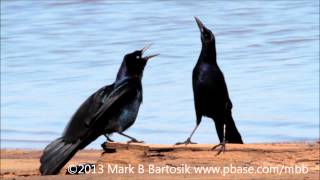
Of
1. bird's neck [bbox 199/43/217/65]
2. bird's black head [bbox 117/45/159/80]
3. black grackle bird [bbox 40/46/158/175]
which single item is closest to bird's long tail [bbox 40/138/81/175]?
black grackle bird [bbox 40/46/158/175]

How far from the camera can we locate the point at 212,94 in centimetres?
843

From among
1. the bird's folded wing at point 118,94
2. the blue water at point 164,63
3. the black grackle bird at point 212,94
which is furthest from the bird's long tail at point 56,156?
the blue water at point 164,63

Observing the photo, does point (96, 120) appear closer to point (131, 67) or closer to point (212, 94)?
point (131, 67)

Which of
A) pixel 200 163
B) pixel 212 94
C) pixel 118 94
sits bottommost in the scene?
pixel 200 163

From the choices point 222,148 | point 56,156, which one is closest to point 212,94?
point 222,148

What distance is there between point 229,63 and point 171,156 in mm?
5189

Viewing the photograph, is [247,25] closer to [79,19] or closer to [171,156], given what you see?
[79,19]

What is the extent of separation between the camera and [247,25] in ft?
51.4

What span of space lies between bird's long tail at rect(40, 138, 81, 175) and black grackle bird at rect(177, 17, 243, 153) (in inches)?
40.7

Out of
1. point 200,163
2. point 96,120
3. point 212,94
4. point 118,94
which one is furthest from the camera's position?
point 212,94

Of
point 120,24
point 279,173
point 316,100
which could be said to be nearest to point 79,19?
point 120,24

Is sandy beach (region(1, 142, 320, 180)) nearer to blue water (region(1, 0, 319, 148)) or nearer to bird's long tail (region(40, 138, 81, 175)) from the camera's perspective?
bird's long tail (region(40, 138, 81, 175))

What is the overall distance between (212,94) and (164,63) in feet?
14.9

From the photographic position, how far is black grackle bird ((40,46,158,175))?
25.1ft
